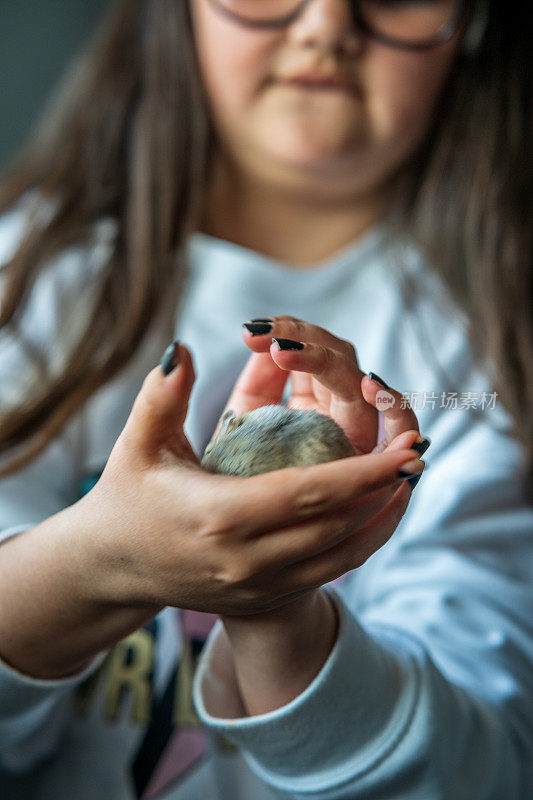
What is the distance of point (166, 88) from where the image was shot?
2.33 ft

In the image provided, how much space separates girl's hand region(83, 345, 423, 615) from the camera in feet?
0.91

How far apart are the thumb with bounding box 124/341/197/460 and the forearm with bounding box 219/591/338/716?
12 cm

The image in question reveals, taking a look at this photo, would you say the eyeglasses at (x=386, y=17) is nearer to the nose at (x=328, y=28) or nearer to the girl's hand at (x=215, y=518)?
the nose at (x=328, y=28)

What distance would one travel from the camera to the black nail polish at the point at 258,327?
0.97 feet

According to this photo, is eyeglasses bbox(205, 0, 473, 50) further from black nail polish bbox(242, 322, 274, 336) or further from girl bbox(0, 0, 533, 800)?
black nail polish bbox(242, 322, 274, 336)

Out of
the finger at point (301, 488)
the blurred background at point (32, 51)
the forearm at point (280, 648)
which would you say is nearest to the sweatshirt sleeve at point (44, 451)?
the forearm at point (280, 648)

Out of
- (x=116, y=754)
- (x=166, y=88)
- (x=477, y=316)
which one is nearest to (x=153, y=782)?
(x=116, y=754)

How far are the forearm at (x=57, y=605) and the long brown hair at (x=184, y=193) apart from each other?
0.47 ft

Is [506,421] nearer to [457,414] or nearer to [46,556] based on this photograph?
[457,414]

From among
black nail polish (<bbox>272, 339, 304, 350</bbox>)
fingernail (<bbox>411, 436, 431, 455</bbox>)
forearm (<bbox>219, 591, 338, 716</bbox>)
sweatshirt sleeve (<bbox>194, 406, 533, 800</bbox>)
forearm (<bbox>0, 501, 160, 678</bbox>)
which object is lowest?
sweatshirt sleeve (<bbox>194, 406, 533, 800</bbox>)

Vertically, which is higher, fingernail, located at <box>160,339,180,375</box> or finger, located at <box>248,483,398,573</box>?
fingernail, located at <box>160,339,180,375</box>

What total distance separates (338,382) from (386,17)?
0.37 meters

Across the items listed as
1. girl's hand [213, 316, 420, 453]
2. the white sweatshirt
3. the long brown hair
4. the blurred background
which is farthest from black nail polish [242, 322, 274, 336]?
the blurred background

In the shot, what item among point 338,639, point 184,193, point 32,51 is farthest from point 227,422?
point 32,51
